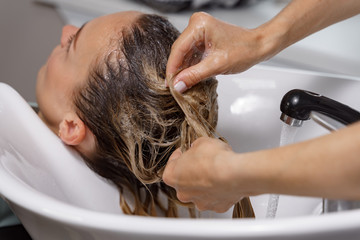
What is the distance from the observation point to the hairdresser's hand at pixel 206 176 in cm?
62

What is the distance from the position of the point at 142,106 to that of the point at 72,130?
6.6 inches

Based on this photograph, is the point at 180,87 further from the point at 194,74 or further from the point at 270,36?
the point at 270,36

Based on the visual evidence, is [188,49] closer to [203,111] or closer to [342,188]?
[203,111]

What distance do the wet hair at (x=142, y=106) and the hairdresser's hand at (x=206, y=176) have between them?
6.1 inches

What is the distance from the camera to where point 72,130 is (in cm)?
94

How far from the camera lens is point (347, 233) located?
1.85 feet

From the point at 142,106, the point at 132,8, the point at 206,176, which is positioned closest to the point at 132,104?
the point at 142,106

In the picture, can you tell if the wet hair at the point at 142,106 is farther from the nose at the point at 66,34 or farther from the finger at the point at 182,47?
the nose at the point at 66,34

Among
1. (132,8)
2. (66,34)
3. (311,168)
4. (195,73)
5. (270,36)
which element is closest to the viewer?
(311,168)

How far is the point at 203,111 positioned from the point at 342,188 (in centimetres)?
40

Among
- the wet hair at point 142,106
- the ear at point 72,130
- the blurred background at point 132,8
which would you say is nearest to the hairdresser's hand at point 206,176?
the wet hair at point 142,106

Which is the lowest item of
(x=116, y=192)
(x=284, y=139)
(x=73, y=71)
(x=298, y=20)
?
(x=116, y=192)

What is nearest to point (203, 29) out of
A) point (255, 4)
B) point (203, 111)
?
point (203, 111)

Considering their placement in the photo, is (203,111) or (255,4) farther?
(255,4)
